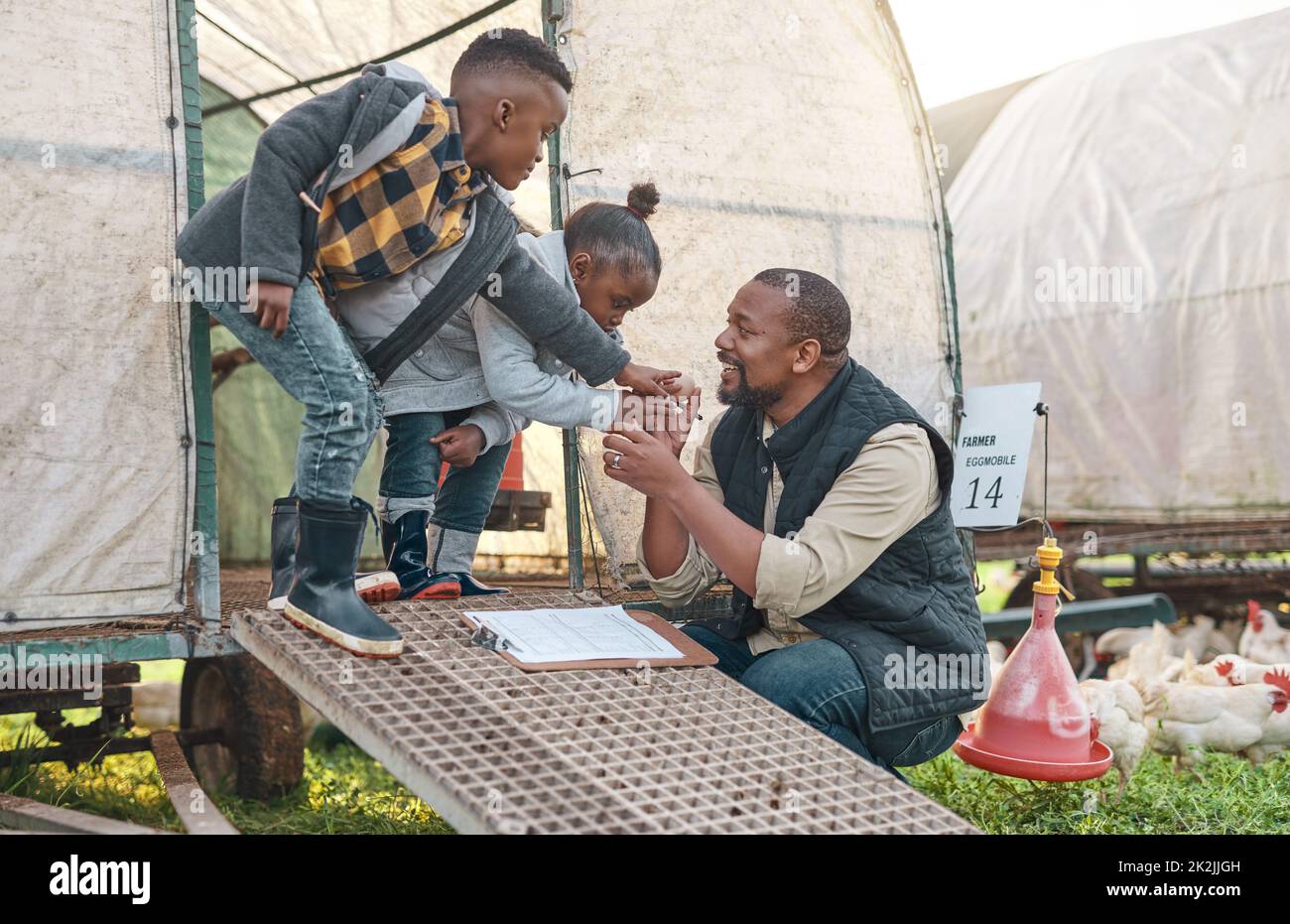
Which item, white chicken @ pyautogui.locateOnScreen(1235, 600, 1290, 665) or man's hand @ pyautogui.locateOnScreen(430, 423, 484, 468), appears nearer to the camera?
man's hand @ pyautogui.locateOnScreen(430, 423, 484, 468)

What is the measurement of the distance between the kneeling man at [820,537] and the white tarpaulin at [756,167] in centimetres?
87

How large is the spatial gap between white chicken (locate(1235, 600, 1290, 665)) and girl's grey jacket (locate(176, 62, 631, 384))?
5.07 m

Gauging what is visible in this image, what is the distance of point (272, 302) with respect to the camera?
8.26 feet

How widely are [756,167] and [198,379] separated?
222 cm

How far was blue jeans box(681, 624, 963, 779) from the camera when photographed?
2.73 m

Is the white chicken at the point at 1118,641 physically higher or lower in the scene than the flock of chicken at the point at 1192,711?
lower

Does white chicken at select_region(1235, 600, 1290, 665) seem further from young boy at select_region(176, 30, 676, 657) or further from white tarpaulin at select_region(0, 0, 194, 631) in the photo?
white tarpaulin at select_region(0, 0, 194, 631)

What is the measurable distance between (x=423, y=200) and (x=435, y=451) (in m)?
0.84

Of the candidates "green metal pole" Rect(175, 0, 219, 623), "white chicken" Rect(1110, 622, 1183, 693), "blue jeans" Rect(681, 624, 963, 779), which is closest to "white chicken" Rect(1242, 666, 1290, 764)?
"white chicken" Rect(1110, 622, 1183, 693)

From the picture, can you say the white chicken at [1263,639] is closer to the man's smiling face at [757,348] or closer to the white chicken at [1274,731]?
the white chicken at [1274,731]

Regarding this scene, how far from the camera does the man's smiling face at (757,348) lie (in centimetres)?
308

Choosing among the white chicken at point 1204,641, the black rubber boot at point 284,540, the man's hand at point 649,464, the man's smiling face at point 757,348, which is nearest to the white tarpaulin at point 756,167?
the man's smiling face at point 757,348

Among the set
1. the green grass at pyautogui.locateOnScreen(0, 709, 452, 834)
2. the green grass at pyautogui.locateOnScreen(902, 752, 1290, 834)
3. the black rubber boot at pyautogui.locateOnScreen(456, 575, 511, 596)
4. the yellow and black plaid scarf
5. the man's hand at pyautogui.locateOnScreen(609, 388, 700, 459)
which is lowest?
the green grass at pyautogui.locateOnScreen(0, 709, 452, 834)
